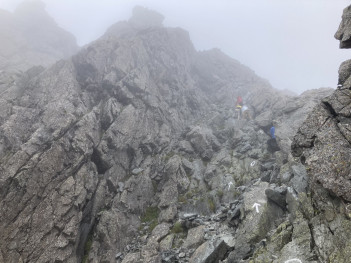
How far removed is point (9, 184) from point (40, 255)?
9.24 meters

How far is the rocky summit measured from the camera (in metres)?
18.0

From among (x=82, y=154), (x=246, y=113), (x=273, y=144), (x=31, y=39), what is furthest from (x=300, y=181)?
(x=31, y=39)

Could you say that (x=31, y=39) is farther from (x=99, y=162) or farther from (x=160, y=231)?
(x=160, y=231)

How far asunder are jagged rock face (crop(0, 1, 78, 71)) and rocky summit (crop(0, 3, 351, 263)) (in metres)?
30.7

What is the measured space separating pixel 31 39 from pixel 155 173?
92768mm

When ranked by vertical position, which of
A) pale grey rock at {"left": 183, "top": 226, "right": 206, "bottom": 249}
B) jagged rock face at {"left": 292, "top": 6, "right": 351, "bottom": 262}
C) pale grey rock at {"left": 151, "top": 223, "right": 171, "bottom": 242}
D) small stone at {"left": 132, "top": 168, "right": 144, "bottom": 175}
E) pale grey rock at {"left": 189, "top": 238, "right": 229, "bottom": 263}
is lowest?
pale grey rock at {"left": 151, "top": 223, "right": 171, "bottom": 242}

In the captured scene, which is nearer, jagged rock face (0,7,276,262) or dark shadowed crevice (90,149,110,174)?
jagged rock face (0,7,276,262)

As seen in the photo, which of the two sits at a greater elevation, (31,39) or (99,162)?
(31,39)

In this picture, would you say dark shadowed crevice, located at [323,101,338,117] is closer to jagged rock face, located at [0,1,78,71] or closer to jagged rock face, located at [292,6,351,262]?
jagged rock face, located at [292,6,351,262]

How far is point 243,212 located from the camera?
83.6 feet

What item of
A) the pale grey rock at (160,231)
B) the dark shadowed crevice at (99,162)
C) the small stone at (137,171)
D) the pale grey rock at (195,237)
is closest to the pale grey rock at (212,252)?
the pale grey rock at (195,237)

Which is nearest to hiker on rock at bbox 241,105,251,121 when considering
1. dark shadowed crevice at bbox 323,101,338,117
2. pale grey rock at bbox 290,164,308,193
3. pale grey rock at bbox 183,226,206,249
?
pale grey rock at bbox 290,164,308,193

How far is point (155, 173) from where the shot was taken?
4131 centimetres

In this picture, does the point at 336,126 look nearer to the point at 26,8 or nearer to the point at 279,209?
the point at 279,209
